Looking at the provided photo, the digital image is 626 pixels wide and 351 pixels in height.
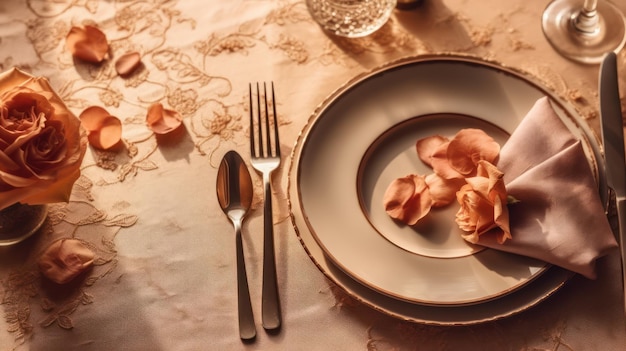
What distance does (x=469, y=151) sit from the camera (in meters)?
0.83

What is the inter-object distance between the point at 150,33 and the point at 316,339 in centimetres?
59

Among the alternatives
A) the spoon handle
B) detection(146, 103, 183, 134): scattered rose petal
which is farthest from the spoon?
detection(146, 103, 183, 134): scattered rose petal

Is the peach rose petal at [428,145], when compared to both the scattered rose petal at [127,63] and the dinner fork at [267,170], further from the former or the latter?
the scattered rose petal at [127,63]

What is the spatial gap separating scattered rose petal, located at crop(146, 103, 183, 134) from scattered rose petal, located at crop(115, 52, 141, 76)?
0.29 feet

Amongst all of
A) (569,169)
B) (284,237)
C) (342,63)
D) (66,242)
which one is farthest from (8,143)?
(569,169)

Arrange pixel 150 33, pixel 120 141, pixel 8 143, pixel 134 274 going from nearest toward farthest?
pixel 8 143
pixel 134 274
pixel 120 141
pixel 150 33

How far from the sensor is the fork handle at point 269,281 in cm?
78

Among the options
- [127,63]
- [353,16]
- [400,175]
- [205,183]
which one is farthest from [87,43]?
[400,175]

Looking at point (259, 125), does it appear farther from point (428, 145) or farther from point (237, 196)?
point (428, 145)

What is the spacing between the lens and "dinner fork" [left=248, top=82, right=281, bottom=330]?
0.79 meters

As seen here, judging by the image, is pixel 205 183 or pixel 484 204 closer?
pixel 484 204

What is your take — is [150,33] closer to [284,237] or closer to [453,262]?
[284,237]

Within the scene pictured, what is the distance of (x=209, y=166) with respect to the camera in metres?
0.92

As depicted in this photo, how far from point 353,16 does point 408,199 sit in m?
0.35
